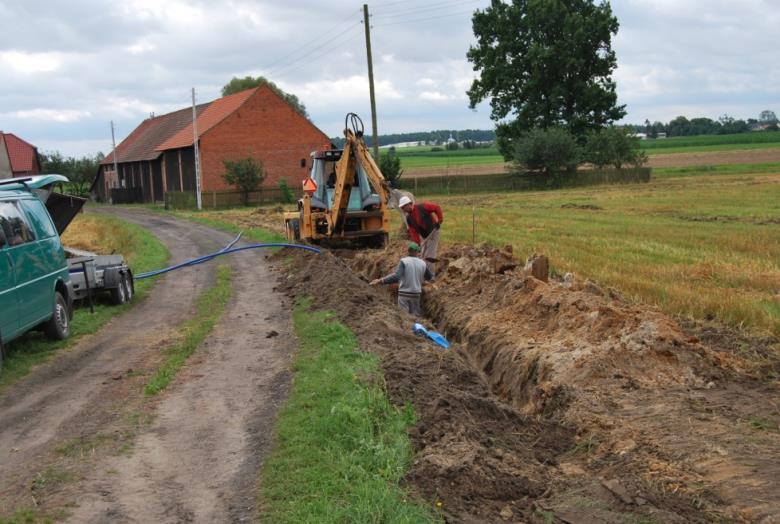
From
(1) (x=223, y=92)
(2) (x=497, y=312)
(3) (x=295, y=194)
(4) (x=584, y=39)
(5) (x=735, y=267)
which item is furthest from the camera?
(1) (x=223, y=92)

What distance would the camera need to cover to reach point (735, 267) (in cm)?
1502

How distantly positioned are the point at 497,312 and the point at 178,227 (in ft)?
85.7

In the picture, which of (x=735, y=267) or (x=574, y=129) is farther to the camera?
(x=574, y=129)

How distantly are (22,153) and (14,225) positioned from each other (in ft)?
189

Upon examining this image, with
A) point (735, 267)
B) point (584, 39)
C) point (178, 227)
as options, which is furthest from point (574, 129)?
point (735, 267)

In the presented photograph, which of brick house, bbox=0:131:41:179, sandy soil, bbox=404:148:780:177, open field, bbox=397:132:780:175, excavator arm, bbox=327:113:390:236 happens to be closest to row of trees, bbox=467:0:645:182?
sandy soil, bbox=404:148:780:177

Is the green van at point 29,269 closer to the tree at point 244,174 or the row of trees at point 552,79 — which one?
the tree at point 244,174

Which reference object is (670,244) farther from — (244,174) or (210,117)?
(210,117)

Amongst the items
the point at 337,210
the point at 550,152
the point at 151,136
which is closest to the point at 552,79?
the point at 550,152

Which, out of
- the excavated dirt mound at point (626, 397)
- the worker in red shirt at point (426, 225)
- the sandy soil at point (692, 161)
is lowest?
the excavated dirt mound at point (626, 397)

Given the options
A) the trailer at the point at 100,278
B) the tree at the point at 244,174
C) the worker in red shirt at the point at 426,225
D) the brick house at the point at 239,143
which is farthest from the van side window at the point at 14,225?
the brick house at the point at 239,143

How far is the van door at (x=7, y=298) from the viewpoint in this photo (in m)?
9.45

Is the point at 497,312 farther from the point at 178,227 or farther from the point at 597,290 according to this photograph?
the point at 178,227

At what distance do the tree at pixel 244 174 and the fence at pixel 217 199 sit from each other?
0.70 metres
